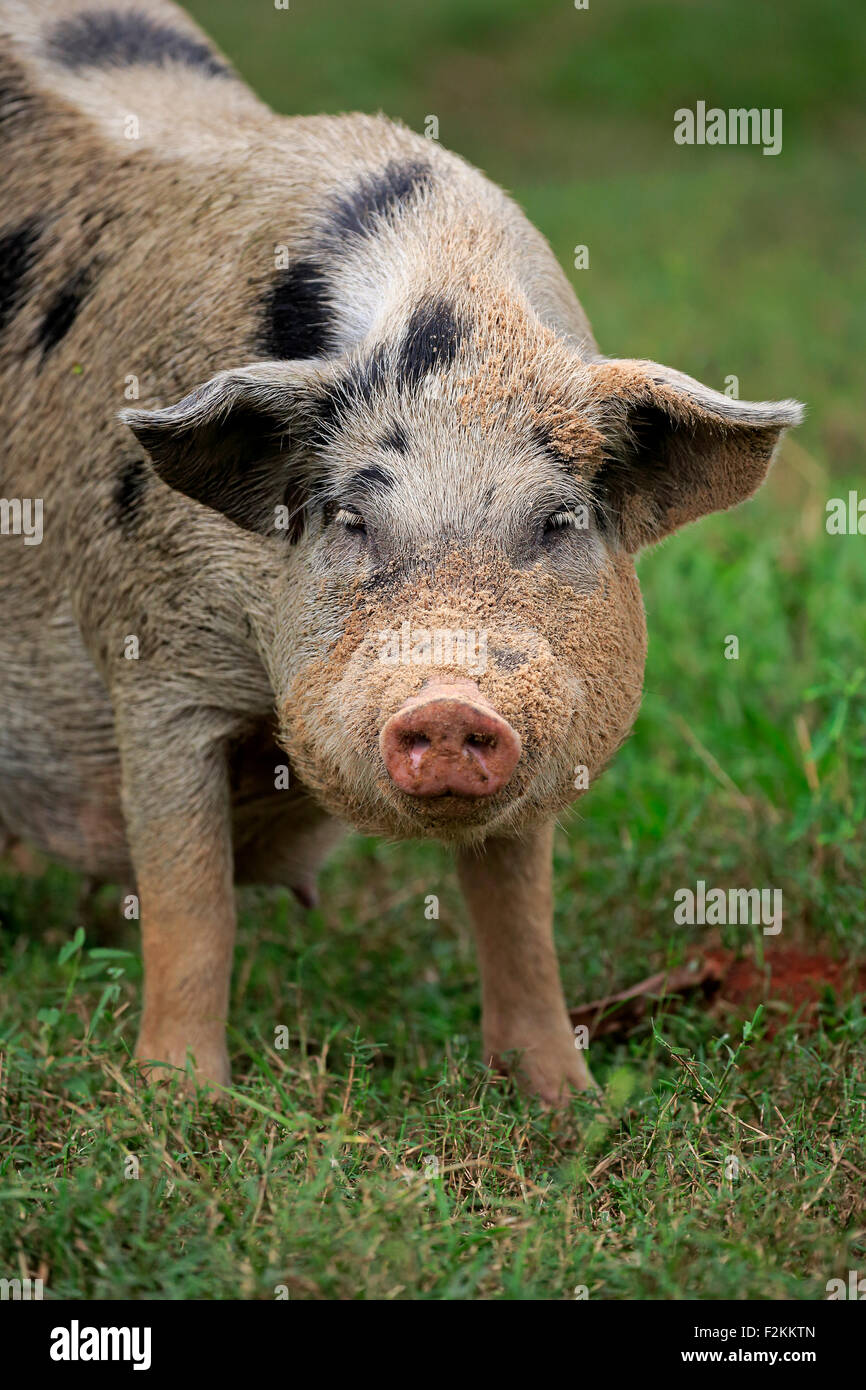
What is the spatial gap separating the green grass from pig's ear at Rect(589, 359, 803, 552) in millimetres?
1156

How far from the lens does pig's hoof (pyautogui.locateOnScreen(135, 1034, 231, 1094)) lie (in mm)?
3871

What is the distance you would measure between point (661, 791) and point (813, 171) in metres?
9.59

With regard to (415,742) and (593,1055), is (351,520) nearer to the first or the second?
(415,742)

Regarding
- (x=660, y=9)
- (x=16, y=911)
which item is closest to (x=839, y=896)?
(x=16, y=911)

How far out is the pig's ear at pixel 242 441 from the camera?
3.43 metres

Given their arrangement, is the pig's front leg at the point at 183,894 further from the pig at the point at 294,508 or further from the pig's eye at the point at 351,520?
the pig's eye at the point at 351,520

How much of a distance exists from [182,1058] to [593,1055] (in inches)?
44.1

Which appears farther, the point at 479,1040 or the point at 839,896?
the point at 839,896

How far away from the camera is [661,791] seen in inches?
220

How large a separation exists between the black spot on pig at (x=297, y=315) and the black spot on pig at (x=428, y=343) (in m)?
0.29

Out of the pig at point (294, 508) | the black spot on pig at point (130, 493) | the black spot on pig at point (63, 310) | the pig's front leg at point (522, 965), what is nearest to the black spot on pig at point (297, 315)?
the pig at point (294, 508)

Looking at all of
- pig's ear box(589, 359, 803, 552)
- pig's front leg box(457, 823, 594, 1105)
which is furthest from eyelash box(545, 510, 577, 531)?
pig's front leg box(457, 823, 594, 1105)

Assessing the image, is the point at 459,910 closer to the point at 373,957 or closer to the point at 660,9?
the point at 373,957
